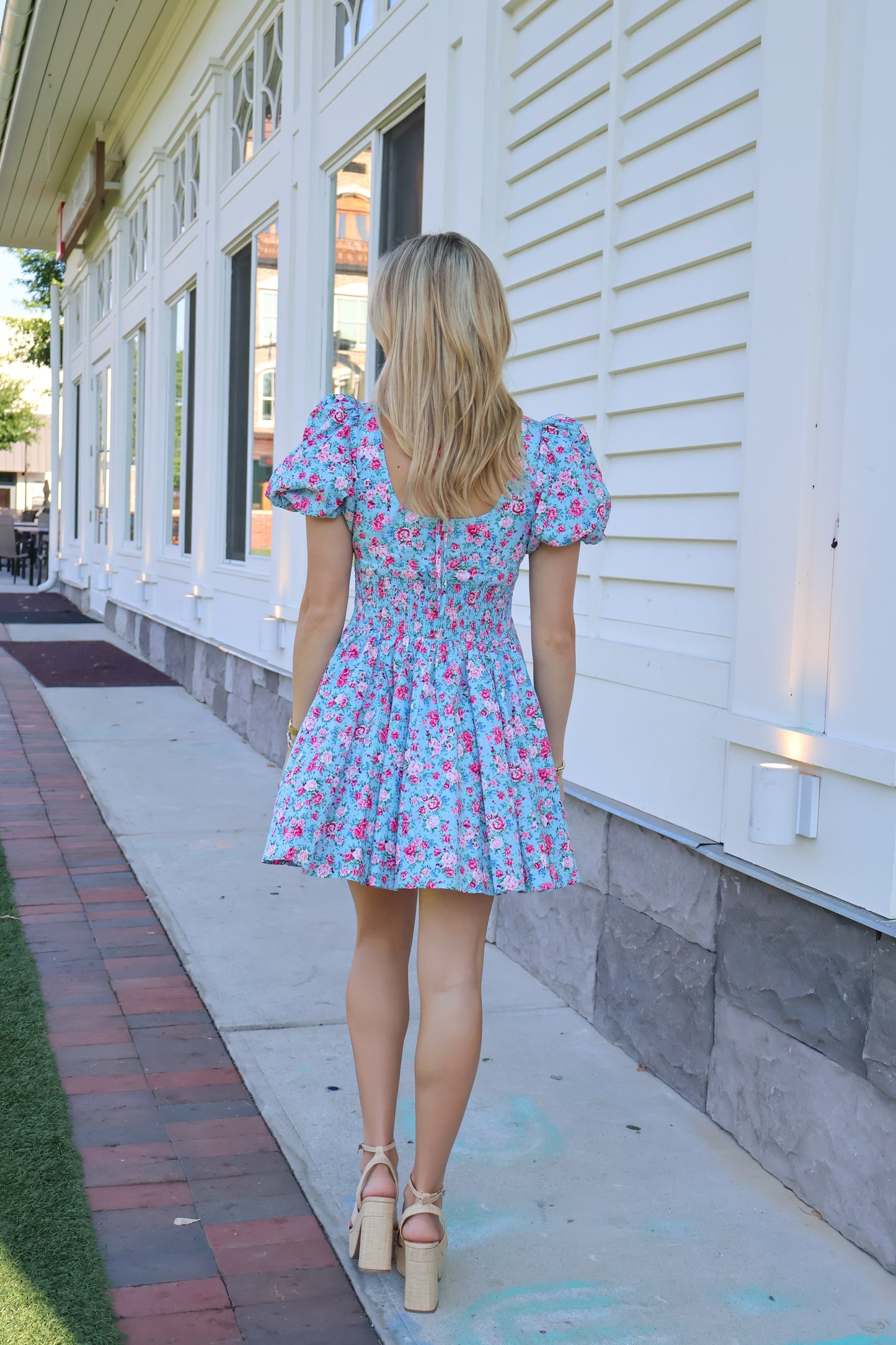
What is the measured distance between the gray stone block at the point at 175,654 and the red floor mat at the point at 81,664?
0.28 ft

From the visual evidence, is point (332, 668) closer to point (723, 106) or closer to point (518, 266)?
point (723, 106)

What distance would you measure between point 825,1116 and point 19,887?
2916 mm

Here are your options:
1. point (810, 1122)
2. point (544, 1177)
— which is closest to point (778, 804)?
point (810, 1122)

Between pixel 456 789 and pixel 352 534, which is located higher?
pixel 352 534

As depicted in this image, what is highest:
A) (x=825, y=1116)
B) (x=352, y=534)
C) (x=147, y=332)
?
(x=147, y=332)

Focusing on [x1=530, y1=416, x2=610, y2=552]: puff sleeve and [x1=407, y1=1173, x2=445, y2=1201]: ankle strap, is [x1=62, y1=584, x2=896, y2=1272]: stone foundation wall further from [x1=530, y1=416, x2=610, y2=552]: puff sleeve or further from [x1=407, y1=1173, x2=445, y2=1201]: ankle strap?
[x1=530, y1=416, x2=610, y2=552]: puff sleeve

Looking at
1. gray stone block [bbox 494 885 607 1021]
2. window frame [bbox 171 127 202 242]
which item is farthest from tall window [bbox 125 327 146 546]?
gray stone block [bbox 494 885 607 1021]

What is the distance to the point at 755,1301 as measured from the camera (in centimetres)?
219

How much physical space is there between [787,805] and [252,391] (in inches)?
239

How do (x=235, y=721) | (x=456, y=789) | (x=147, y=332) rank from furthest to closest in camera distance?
1. (x=147, y=332)
2. (x=235, y=721)
3. (x=456, y=789)

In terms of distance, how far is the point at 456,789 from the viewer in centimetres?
205

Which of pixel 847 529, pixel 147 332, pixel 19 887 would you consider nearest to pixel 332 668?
pixel 847 529

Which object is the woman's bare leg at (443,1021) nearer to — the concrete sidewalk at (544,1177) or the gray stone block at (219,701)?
the concrete sidewalk at (544,1177)

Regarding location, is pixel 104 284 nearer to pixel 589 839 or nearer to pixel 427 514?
pixel 589 839
